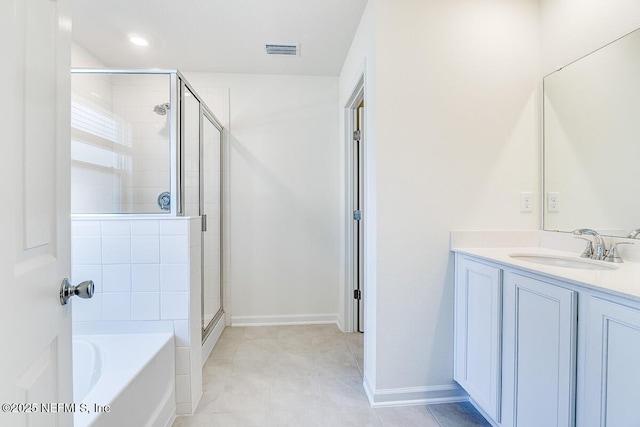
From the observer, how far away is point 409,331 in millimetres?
1780

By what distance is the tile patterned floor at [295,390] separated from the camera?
1.66 meters

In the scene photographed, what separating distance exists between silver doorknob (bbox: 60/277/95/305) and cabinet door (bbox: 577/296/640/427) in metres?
1.53

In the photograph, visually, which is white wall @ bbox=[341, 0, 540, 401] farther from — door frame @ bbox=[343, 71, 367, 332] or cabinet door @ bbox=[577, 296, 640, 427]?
door frame @ bbox=[343, 71, 367, 332]

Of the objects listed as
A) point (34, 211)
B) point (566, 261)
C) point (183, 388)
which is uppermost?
point (34, 211)

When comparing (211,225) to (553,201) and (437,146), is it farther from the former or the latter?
(553,201)

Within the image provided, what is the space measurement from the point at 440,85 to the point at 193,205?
1785mm

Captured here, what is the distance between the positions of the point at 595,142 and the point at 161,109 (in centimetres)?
246

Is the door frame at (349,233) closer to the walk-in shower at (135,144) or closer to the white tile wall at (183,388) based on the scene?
the walk-in shower at (135,144)

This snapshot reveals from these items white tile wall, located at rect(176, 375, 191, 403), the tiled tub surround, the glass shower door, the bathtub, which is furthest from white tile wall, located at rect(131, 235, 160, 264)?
the glass shower door

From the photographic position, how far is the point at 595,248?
1.47m

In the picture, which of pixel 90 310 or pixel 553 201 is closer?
pixel 90 310

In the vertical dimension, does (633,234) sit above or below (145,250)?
above

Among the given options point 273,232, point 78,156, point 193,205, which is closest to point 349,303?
point 273,232

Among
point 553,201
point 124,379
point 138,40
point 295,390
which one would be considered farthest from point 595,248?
point 138,40
